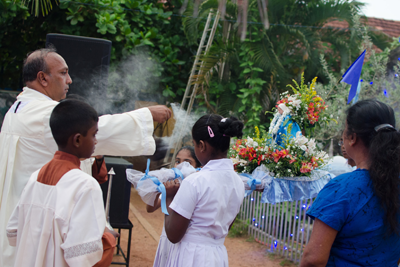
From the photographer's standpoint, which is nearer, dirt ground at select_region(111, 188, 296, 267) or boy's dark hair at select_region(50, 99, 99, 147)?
boy's dark hair at select_region(50, 99, 99, 147)

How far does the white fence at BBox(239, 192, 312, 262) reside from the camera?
18.5 ft

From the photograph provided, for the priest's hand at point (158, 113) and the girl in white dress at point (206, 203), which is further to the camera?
the priest's hand at point (158, 113)

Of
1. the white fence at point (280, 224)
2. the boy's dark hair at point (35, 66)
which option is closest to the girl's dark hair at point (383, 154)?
the boy's dark hair at point (35, 66)

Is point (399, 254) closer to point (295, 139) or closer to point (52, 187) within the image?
point (52, 187)

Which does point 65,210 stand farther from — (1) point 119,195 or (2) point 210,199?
(1) point 119,195

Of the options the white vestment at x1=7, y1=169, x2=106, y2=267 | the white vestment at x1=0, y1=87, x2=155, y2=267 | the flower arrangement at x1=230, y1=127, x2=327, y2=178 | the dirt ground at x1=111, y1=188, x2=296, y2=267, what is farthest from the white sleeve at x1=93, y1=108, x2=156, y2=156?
the dirt ground at x1=111, y1=188, x2=296, y2=267

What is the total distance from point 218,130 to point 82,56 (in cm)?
432

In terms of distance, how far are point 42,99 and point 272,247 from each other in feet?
16.7

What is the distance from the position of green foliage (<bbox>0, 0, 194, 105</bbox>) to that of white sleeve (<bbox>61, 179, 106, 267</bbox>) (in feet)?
24.8

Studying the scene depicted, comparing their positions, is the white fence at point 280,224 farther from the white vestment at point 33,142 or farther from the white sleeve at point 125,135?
the white vestment at point 33,142

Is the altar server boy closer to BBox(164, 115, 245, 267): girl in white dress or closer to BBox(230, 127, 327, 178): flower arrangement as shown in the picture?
BBox(164, 115, 245, 267): girl in white dress

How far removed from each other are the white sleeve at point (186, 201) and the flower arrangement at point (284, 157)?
3003 mm

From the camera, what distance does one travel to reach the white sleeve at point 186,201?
2.04 meters

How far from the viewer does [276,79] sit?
9.30m
